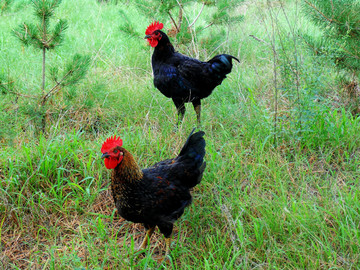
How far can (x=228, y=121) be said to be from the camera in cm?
425

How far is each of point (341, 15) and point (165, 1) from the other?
→ 254cm

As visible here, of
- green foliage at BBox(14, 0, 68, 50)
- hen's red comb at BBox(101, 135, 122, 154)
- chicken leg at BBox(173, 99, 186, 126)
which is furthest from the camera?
chicken leg at BBox(173, 99, 186, 126)

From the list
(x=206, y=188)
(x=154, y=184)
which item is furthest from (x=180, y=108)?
(x=154, y=184)

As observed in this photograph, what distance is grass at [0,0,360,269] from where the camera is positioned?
2.64 m

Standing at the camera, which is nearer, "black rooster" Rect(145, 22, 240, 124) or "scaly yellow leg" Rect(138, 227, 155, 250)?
"scaly yellow leg" Rect(138, 227, 155, 250)

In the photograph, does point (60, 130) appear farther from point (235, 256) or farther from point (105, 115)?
point (235, 256)

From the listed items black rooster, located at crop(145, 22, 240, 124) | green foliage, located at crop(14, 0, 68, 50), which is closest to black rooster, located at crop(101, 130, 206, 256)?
black rooster, located at crop(145, 22, 240, 124)

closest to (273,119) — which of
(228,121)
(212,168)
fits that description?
(228,121)

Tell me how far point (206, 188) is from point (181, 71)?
1674 millimetres

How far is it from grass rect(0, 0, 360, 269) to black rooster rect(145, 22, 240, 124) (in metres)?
0.33

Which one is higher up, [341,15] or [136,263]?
[341,15]

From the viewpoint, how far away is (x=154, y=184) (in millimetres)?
2826

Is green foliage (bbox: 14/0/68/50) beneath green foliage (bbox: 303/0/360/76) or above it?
beneath

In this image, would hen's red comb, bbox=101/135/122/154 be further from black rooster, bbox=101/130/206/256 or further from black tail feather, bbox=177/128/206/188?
black tail feather, bbox=177/128/206/188
